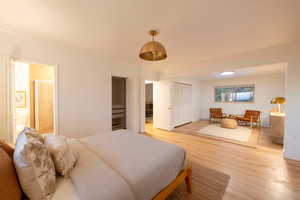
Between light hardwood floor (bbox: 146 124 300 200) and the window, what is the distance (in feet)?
12.1

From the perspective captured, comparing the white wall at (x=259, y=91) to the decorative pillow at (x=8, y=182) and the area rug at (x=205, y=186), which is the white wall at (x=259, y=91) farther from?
the decorative pillow at (x=8, y=182)

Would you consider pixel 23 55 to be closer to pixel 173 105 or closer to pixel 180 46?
pixel 180 46

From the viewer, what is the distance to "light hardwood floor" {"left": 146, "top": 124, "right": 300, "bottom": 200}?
5.62ft

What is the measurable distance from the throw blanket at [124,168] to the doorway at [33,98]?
2987mm

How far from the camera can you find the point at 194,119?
21.9 ft

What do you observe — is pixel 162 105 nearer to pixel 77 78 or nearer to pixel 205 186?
pixel 77 78

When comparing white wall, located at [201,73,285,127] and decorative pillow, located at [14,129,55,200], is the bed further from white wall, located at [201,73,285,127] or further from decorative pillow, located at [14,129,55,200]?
white wall, located at [201,73,285,127]

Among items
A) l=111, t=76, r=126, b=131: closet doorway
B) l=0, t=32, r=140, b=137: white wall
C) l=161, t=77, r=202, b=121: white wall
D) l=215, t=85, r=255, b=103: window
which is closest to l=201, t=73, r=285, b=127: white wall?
l=215, t=85, r=255, b=103: window

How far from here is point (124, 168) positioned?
1236 mm

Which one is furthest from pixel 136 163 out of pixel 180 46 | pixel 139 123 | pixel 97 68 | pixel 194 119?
pixel 194 119

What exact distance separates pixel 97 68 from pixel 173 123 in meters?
3.47

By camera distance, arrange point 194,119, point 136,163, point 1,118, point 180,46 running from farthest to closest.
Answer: point 194,119, point 180,46, point 1,118, point 136,163

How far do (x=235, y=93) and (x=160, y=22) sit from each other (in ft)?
20.2

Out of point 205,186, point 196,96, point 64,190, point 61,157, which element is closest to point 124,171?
point 64,190
